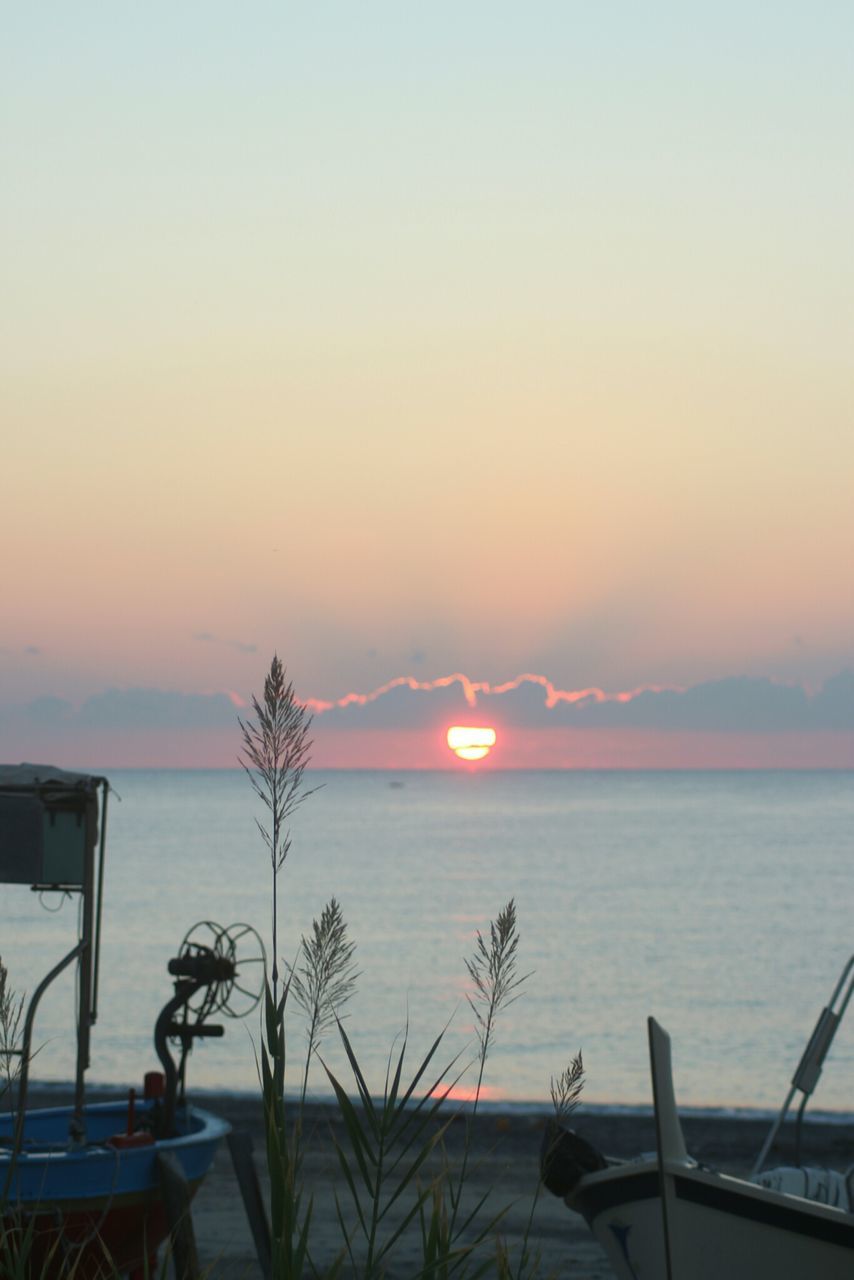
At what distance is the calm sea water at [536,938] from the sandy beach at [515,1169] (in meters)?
1.05

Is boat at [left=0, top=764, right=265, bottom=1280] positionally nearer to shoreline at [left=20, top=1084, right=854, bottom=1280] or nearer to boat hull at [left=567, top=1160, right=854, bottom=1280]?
shoreline at [left=20, top=1084, right=854, bottom=1280]

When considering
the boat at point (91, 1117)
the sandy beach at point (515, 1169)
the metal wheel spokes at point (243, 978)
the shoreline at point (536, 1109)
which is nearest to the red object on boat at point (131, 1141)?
the boat at point (91, 1117)

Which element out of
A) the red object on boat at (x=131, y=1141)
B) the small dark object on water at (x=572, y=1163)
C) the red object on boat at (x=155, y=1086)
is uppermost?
the red object on boat at (x=155, y=1086)

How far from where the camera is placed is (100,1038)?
87.3ft

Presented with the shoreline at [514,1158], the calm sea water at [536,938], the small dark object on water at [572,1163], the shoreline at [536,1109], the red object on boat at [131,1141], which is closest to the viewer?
the small dark object on water at [572,1163]

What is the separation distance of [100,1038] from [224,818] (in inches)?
3816

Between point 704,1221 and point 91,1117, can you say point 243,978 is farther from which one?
point 704,1221

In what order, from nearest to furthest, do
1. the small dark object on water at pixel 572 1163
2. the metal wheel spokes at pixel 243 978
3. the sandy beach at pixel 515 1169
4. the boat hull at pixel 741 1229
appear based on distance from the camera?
the boat hull at pixel 741 1229, the small dark object on water at pixel 572 1163, the metal wheel spokes at pixel 243 978, the sandy beach at pixel 515 1169

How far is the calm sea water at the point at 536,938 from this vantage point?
78.5 feet

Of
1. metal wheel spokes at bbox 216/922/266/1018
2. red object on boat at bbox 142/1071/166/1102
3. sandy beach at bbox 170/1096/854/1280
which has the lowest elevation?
sandy beach at bbox 170/1096/854/1280

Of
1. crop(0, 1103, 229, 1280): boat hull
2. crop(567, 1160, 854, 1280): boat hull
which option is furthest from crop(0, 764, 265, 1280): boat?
crop(567, 1160, 854, 1280): boat hull

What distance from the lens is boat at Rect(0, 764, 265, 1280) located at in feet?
19.2

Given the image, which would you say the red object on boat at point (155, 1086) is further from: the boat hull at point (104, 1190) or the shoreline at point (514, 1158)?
the shoreline at point (514, 1158)

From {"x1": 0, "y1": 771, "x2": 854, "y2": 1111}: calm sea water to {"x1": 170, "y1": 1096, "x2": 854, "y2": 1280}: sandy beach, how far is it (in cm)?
105
